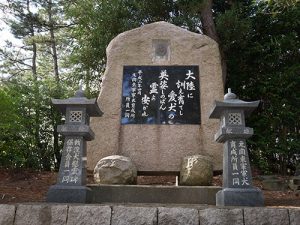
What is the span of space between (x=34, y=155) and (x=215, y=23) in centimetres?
660

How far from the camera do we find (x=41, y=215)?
4457 millimetres

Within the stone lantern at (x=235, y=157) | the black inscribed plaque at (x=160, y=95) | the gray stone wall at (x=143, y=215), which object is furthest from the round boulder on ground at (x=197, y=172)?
the gray stone wall at (x=143, y=215)

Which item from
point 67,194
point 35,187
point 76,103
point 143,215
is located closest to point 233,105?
point 143,215

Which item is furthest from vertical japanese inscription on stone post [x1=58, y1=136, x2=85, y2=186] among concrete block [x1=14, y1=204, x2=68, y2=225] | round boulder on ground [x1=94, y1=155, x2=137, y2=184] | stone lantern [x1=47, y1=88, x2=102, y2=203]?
concrete block [x1=14, y1=204, x2=68, y2=225]

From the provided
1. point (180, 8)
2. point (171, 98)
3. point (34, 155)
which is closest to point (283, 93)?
point (180, 8)

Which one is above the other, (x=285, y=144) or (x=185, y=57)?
(x=185, y=57)

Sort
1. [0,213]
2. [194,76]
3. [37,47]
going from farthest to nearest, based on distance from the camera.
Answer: [37,47], [194,76], [0,213]

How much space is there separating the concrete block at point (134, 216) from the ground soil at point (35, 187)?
2.21m

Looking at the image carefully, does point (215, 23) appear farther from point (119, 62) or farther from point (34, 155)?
point (34, 155)

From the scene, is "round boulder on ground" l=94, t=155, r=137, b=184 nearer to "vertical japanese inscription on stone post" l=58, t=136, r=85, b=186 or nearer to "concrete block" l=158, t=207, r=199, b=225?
"vertical japanese inscription on stone post" l=58, t=136, r=85, b=186

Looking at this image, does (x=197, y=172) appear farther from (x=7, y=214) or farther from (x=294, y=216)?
(x=7, y=214)

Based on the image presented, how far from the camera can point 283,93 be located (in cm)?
1047

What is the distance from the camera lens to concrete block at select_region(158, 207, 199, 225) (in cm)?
431

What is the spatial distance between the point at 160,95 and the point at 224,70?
164 inches
